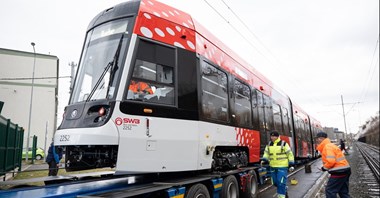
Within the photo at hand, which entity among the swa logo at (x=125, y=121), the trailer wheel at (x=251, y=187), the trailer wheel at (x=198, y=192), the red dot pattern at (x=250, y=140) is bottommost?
the trailer wheel at (x=251, y=187)

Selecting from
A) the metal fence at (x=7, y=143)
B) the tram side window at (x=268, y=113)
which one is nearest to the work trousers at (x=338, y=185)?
the tram side window at (x=268, y=113)

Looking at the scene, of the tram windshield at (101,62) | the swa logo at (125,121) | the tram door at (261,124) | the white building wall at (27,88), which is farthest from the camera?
the white building wall at (27,88)

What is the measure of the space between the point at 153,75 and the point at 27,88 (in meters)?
19.9

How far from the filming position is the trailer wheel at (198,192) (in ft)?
16.4

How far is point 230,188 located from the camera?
259 inches

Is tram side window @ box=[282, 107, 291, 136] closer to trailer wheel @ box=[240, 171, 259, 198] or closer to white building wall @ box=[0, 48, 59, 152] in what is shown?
trailer wheel @ box=[240, 171, 259, 198]

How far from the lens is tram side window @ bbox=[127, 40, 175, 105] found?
446 centimetres

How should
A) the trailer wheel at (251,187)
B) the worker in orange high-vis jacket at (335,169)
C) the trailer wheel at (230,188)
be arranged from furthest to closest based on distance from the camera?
the trailer wheel at (251,187), the trailer wheel at (230,188), the worker in orange high-vis jacket at (335,169)

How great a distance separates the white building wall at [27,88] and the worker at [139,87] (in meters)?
6.89

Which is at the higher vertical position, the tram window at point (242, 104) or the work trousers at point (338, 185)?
the tram window at point (242, 104)

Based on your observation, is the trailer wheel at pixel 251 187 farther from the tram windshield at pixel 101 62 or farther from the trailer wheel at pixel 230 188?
the tram windshield at pixel 101 62

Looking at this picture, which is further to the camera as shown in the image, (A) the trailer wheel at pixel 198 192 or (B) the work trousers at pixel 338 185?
(B) the work trousers at pixel 338 185

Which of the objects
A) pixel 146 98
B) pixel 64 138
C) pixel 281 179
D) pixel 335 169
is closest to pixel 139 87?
pixel 146 98

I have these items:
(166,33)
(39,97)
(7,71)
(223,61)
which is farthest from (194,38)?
(39,97)
